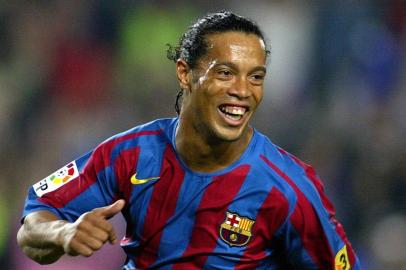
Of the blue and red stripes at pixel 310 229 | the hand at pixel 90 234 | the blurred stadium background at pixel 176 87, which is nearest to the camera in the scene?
the hand at pixel 90 234

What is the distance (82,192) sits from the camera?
3.92 metres

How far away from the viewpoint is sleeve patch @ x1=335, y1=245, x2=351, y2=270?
3738mm

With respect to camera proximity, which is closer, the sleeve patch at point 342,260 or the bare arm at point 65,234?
the bare arm at point 65,234

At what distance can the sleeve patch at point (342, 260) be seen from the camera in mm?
3738

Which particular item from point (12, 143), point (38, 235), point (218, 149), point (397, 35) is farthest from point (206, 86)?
point (397, 35)

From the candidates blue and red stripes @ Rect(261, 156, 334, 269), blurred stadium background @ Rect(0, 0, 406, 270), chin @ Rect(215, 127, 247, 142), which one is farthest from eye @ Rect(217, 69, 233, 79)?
blurred stadium background @ Rect(0, 0, 406, 270)

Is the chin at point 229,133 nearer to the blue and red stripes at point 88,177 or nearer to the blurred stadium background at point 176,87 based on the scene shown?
the blue and red stripes at point 88,177

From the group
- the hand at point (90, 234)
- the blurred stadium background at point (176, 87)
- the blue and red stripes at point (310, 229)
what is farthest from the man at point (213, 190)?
the blurred stadium background at point (176, 87)

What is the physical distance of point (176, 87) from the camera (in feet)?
24.2

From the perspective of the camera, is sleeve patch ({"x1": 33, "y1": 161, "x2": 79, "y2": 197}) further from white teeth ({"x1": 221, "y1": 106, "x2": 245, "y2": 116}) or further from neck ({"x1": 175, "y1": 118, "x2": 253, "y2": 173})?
white teeth ({"x1": 221, "y1": 106, "x2": 245, "y2": 116})

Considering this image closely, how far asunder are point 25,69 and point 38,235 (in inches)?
156

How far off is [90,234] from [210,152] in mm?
862

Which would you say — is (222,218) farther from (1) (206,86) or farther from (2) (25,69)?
(2) (25,69)

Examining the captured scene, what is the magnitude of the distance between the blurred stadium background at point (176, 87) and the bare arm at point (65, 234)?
2.81m
